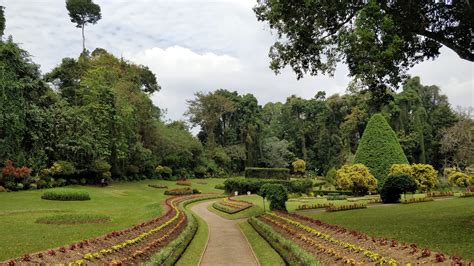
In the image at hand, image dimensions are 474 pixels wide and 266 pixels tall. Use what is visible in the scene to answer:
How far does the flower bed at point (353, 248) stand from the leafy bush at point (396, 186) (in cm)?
1417

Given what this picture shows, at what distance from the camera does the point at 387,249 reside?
27.8ft

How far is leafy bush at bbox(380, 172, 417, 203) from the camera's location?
25.9m

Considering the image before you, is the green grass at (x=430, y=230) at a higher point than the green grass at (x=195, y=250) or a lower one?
higher

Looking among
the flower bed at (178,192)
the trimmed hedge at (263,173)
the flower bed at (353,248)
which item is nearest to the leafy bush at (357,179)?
the trimmed hedge at (263,173)

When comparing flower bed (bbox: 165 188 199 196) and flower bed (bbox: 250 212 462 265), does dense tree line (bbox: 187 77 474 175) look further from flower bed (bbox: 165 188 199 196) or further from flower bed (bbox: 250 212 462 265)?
flower bed (bbox: 250 212 462 265)

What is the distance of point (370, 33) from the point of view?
13.8 metres

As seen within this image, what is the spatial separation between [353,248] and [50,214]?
55.1 feet

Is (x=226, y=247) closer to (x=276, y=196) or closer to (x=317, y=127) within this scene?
(x=276, y=196)

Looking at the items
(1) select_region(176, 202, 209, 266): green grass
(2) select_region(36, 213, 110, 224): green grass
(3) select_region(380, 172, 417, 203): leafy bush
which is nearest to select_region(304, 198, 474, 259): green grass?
(1) select_region(176, 202, 209, 266): green grass

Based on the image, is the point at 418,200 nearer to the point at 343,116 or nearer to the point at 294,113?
the point at 343,116

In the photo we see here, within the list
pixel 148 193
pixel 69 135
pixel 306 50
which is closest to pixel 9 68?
pixel 69 135

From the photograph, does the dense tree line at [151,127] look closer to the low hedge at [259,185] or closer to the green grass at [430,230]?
the green grass at [430,230]

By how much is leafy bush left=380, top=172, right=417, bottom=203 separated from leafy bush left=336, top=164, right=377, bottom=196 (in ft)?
24.3

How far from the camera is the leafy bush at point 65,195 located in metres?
27.3
